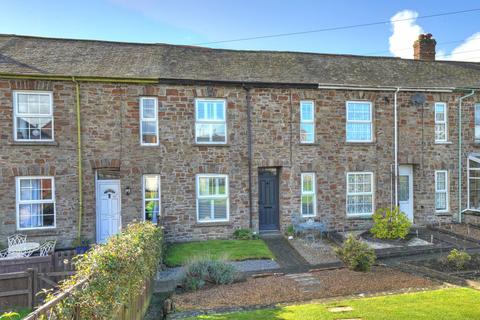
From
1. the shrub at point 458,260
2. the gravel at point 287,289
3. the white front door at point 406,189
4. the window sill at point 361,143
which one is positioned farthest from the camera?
the white front door at point 406,189

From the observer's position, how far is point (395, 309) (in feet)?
21.8

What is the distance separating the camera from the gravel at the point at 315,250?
11203 mm

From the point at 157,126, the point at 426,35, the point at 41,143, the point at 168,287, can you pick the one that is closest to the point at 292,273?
the point at 168,287

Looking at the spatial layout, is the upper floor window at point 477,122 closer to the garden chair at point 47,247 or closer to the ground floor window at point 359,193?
the ground floor window at point 359,193

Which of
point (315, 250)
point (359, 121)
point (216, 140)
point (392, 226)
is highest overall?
point (359, 121)

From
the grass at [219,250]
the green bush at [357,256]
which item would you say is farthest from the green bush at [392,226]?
the grass at [219,250]

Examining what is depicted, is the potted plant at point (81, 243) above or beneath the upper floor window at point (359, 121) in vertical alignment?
beneath

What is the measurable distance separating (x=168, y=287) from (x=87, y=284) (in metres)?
5.17

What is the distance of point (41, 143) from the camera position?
486 inches

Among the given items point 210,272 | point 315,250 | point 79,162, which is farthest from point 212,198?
point 79,162

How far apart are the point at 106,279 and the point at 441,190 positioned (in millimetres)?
16384

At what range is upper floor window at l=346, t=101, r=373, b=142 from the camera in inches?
597

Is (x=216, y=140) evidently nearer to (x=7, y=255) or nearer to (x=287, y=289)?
(x=287, y=289)

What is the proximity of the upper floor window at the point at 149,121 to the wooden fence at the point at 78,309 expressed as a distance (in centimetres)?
672
